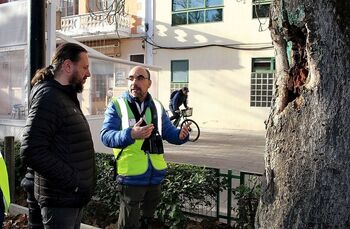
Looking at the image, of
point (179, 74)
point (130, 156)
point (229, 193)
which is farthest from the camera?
point (179, 74)

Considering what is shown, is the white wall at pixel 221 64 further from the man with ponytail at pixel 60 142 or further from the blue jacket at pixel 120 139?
the man with ponytail at pixel 60 142

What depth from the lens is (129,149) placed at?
3344mm

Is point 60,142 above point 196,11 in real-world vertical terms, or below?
below

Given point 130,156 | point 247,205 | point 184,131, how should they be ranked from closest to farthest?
1. point 130,156
2. point 184,131
3. point 247,205

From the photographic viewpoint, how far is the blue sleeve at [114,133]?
3.10 meters

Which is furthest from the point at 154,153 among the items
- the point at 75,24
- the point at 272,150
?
the point at 75,24

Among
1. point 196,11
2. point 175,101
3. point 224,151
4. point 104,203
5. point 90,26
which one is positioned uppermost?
point 196,11

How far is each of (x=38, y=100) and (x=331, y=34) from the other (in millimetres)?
1691

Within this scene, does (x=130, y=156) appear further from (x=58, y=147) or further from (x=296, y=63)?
(x=296, y=63)

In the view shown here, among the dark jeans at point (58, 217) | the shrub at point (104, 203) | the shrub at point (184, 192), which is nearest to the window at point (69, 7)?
the shrub at point (104, 203)

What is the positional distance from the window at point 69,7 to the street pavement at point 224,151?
9.90m

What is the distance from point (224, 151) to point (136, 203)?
8399 mm

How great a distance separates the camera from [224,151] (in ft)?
38.1

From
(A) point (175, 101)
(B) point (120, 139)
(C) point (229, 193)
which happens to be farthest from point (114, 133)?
(A) point (175, 101)
